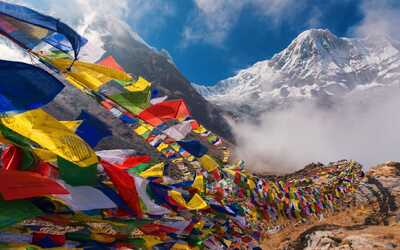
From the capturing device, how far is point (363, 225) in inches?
1000

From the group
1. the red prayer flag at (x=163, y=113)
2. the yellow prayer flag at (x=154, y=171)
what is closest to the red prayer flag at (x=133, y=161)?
the yellow prayer flag at (x=154, y=171)

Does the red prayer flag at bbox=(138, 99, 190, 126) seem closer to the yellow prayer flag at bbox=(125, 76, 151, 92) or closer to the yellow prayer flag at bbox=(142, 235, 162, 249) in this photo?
the yellow prayer flag at bbox=(125, 76, 151, 92)

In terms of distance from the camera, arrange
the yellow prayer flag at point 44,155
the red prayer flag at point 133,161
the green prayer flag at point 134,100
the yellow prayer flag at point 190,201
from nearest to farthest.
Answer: the yellow prayer flag at point 44,155 → the green prayer flag at point 134,100 → the yellow prayer flag at point 190,201 → the red prayer flag at point 133,161

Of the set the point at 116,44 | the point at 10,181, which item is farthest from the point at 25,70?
the point at 116,44

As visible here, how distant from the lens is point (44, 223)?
17.5 ft

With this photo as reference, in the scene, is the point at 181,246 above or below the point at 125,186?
below

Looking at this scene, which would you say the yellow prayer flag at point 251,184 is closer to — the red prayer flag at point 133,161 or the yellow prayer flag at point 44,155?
the red prayer flag at point 133,161

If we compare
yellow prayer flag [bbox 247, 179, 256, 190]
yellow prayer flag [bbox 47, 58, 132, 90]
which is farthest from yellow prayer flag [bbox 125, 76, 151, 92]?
yellow prayer flag [bbox 247, 179, 256, 190]

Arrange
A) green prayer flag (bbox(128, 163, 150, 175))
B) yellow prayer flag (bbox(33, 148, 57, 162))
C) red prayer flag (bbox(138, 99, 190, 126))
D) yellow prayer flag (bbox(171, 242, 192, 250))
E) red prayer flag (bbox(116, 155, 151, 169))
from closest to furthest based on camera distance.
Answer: yellow prayer flag (bbox(33, 148, 57, 162))
red prayer flag (bbox(138, 99, 190, 126))
yellow prayer flag (bbox(171, 242, 192, 250))
red prayer flag (bbox(116, 155, 151, 169))
green prayer flag (bbox(128, 163, 150, 175))

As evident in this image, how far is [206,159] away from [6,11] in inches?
224

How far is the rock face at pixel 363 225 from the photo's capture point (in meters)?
17.2

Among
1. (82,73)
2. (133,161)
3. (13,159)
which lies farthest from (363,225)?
(13,159)

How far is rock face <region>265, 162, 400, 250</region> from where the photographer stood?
1719 centimetres

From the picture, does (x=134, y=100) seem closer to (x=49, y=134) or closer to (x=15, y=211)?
(x=49, y=134)
